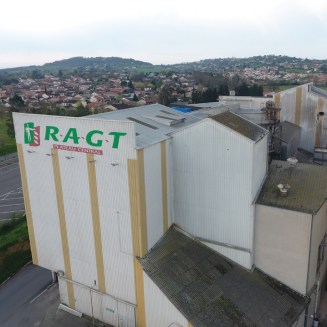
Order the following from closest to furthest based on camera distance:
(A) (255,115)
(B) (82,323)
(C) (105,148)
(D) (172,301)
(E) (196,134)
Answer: (D) (172,301) < (C) (105,148) < (E) (196,134) < (B) (82,323) < (A) (255,115)

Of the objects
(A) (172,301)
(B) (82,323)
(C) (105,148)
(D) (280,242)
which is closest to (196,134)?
(C) (105,148)

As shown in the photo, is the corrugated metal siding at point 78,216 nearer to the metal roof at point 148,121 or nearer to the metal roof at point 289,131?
the metal roof at point 148,121

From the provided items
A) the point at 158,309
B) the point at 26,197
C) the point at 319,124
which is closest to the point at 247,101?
the point at 319,124

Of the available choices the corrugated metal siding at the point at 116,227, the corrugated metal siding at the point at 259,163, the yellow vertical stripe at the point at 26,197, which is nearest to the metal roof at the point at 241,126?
the corrugated metal siding at the point at 259,163

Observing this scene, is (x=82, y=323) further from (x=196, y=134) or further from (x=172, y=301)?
(x=196, y=134)

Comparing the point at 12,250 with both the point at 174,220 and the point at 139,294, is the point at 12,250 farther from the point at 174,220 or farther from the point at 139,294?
the point at 174,220
